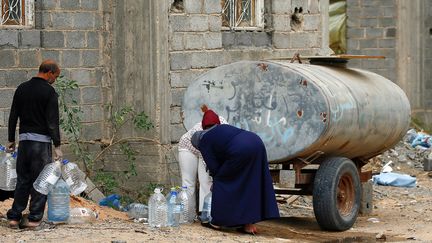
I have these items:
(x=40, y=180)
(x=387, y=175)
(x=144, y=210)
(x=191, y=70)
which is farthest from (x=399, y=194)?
(x=40, y=180)

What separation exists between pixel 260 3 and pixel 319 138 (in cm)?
415

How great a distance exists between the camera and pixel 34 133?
38.4ft

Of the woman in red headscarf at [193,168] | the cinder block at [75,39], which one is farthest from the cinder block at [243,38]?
the woman in red headscarf at [193,168]

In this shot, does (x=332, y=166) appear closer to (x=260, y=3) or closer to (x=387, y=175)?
(x=260, y=3)

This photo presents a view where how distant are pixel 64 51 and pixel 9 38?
29.3 inches

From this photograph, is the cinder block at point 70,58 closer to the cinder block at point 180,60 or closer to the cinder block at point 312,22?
the cinder block at point 180,60

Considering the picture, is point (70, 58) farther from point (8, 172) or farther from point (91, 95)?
point (8, 172)

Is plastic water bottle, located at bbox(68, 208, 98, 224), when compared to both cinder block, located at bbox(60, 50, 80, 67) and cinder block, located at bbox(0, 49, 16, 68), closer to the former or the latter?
cinder block, located at bbox(0, 49, 16, 68)

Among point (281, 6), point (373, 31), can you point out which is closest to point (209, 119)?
point (281, 6)

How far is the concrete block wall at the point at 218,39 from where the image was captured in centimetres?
1499

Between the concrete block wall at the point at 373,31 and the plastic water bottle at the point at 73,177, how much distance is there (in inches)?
434

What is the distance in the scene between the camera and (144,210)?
1302 centimetres

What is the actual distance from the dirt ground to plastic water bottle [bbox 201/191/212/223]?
13 centimetres

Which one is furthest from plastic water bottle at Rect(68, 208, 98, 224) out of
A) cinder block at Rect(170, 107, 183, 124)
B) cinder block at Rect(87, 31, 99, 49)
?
cinder block at Rect(87, 31, 99, 49)
